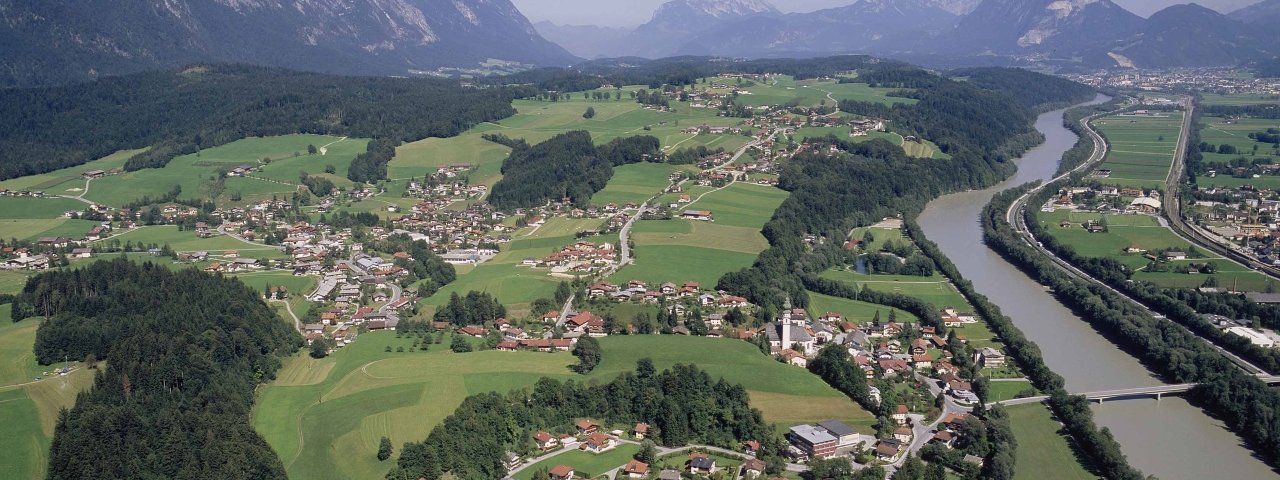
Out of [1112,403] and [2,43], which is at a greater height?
[2,43]

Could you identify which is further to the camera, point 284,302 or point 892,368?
point 284,302

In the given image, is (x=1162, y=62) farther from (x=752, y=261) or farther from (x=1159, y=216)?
(x=752, y=261)

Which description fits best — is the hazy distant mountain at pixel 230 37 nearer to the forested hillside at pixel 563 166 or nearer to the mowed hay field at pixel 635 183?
the forested hillside at pixel 563 166

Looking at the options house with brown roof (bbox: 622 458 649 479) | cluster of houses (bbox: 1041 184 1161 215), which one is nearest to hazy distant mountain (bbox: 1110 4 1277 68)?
cluster of houses (bbox: 1041 184 1161 215)

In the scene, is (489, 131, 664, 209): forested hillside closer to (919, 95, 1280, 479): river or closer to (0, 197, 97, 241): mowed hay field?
(919, 95, 1280, 479): river

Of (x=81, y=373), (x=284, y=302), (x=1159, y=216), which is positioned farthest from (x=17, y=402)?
(x=1159, y=216)

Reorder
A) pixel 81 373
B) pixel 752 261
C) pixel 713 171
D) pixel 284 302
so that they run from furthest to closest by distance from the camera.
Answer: pixel 713 171
pixel 752 261
pixel 284 302
pixel 81 373

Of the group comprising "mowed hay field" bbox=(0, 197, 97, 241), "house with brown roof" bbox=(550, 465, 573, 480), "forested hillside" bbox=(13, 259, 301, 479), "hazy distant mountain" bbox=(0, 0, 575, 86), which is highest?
"hazy distant mountain" bbox=(0, 0, 575, 86)
